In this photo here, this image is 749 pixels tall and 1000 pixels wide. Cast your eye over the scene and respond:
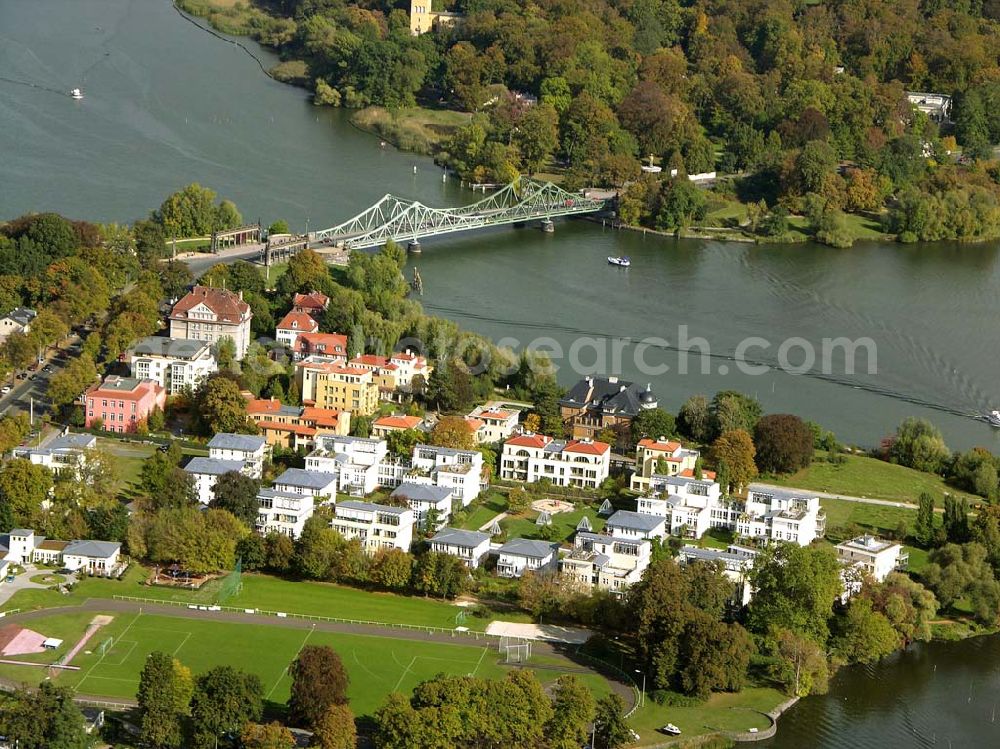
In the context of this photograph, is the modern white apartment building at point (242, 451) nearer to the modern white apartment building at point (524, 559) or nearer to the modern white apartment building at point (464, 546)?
the modern white apartment building at point (464, 546)

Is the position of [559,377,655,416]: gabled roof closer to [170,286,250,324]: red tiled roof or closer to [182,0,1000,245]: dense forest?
[170,286,250,324]: red tiled roof

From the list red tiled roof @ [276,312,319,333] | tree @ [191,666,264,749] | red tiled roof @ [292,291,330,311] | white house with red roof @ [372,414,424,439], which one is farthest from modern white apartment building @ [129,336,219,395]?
tree @ [191,666,264,749]

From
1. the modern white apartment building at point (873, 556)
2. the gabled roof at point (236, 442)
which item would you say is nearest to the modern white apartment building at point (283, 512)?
the gabled roof at point (236, 442)

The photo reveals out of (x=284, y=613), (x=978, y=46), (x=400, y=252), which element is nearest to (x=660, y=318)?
(x=400, y=252)

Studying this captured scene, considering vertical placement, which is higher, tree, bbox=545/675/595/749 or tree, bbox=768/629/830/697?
tree, bbox=768/629/830/697

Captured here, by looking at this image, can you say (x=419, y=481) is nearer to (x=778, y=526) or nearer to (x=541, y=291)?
(x=778, y=526)
